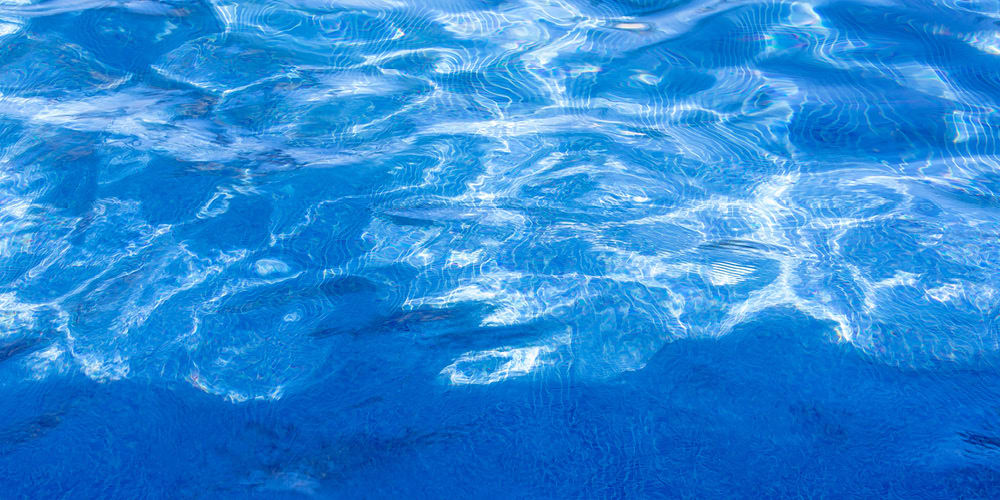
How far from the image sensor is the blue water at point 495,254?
301cm

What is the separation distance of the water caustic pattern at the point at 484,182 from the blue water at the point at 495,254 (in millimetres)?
22

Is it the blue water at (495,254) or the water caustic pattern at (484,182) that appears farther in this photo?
the water caustic pattern at (484,182)

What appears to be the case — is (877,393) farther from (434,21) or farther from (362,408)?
(434,21)

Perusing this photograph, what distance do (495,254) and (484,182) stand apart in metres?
0.72

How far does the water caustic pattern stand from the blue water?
0.07ft

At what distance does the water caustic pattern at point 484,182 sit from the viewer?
3.49 m

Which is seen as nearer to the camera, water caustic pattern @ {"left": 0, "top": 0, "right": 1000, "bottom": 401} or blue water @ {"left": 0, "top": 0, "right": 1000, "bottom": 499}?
blue water @ {"left": 0, "top": 0, "right": 1000, "bottom": 499}

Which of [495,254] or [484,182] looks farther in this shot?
[484,182]

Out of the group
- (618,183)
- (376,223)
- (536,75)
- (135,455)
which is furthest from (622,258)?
(135,455)

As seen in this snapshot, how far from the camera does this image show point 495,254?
12.7 ft

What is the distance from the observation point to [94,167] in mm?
4383

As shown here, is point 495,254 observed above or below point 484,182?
below

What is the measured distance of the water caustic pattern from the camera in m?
3.49

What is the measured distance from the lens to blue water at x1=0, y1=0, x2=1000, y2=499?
3008 mm
